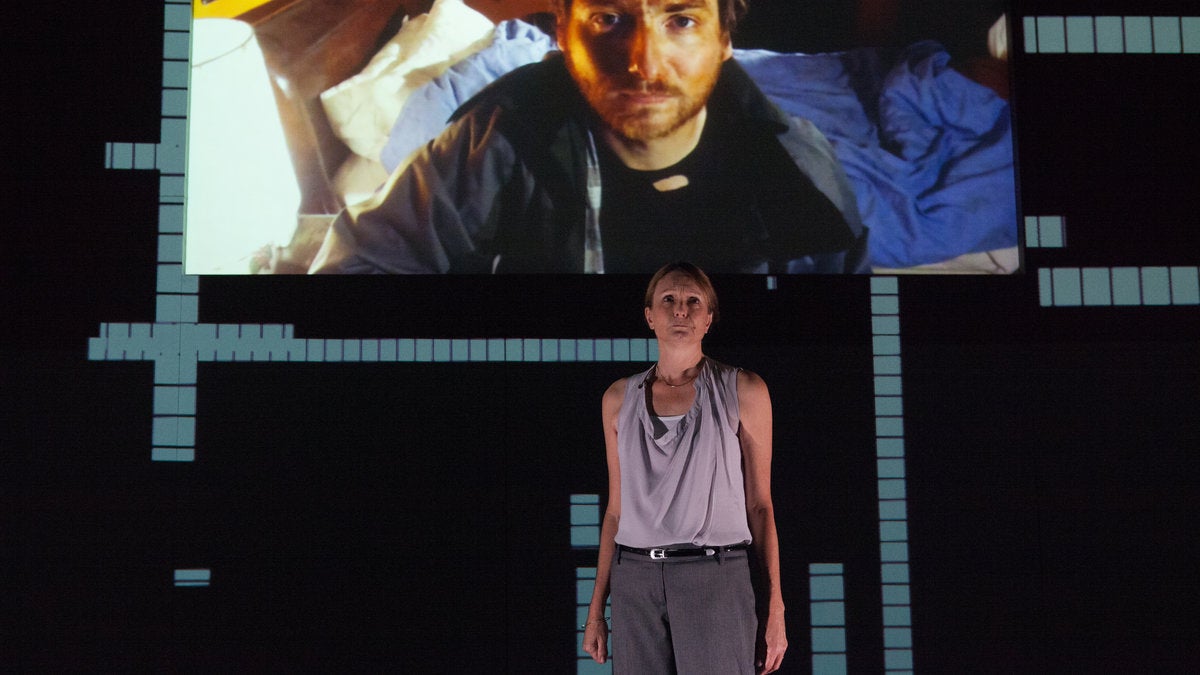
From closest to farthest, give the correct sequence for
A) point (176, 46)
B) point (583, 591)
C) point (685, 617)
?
point (685, 617) → point (583, 591) → point (176, 46)

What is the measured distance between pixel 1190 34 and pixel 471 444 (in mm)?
2522

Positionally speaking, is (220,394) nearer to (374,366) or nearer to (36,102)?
(374,366)

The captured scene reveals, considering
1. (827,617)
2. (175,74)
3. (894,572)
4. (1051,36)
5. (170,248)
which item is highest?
(1051,36)

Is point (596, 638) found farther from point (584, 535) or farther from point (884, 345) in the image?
point (884, 345)

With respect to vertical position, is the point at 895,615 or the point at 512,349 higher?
the point at 512,349

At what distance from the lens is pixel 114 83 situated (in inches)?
123

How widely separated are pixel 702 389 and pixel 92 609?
2.01m

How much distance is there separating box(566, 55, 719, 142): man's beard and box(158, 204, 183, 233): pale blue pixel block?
1.21m

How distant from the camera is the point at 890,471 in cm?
310

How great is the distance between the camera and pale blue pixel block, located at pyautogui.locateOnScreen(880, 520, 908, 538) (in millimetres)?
3076

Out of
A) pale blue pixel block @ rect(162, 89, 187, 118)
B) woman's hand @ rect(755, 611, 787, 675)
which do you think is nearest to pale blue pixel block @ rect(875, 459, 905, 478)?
woman's hand @ rect(755, 611, 787, 675)

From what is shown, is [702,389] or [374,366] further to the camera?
[374,366]

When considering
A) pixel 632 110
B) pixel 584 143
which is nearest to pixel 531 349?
pixel 584 143

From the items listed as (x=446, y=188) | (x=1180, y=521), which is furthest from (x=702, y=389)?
(x=1180, y=521)
